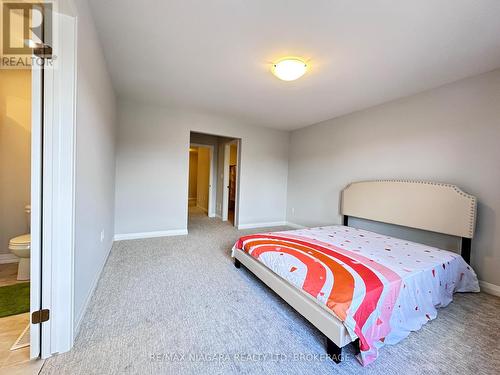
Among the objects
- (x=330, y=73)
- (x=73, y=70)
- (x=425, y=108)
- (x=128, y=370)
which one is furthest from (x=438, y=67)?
(x=128, y=370)

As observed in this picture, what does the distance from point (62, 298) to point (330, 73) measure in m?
3.19

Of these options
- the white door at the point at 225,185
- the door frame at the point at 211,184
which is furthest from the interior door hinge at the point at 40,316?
the door frame at the point at 211,184

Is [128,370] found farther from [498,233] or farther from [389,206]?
[498,233]

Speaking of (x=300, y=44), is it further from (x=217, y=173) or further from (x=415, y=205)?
(x=217, y=173)

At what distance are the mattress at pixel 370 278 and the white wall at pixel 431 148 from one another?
0.76m

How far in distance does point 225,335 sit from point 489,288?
2.88 meters

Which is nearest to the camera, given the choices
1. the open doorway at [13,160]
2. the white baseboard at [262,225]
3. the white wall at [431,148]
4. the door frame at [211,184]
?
the white wall at [431,148]

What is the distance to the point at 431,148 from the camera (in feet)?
9.00

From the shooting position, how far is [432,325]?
1.71 m

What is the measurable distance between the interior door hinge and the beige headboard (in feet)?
12.2

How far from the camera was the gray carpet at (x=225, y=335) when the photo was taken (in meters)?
1.27

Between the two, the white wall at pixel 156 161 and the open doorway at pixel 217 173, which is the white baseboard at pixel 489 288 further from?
the open doorway at pixel 217 173

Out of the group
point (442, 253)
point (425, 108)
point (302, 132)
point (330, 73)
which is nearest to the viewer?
point (442, 253)

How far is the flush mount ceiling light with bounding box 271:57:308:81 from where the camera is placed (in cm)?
217
